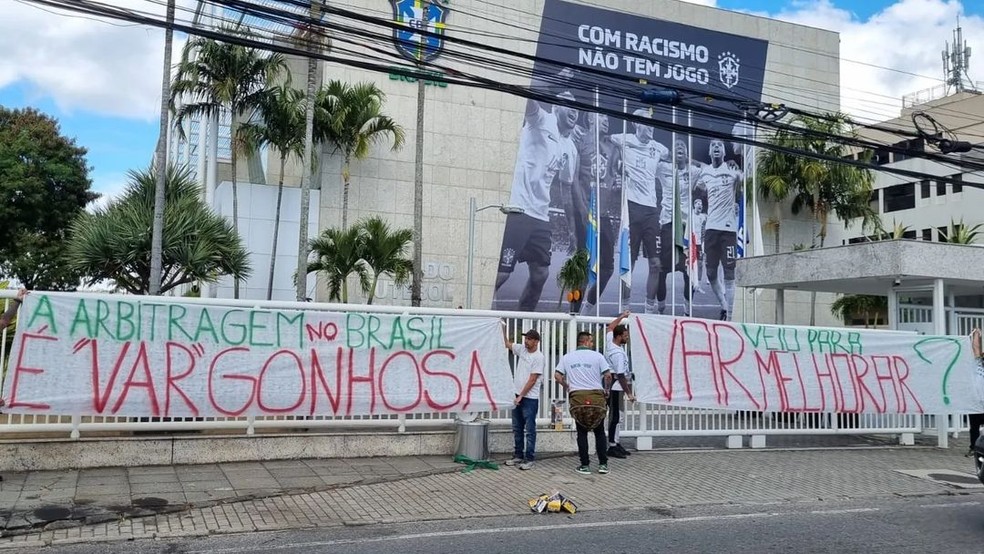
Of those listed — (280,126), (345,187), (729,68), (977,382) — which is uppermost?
(729,68)

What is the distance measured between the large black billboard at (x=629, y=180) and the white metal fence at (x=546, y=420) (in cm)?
1632

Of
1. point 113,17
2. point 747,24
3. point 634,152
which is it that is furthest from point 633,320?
point 747,24

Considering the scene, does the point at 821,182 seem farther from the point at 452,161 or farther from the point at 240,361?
the point at 240,361

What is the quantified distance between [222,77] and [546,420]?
14.4m

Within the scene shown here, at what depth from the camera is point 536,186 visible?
2969 cm

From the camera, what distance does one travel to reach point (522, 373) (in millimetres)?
10500

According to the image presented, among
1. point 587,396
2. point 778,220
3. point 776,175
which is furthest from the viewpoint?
point 778,220

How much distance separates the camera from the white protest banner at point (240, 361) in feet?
29.8

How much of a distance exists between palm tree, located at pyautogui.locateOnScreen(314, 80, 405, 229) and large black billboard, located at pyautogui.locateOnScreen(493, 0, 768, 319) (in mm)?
6280

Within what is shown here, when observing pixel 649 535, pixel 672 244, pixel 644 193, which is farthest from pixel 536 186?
pixel 649 535

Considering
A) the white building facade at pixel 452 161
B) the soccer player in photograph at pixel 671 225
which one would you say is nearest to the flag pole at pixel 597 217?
the white building facade at pixel 452 161

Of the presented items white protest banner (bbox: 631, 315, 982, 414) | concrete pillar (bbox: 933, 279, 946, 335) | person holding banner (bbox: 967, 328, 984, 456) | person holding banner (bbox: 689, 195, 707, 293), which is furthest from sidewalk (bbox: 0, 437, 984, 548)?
person holding banner (bbox: 689, 195, 707, 293)

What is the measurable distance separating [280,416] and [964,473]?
9.66 m

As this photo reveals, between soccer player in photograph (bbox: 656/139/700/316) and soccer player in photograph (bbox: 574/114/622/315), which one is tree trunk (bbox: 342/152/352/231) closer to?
soccer player in photograph (bbox: 574/114/622/315)
